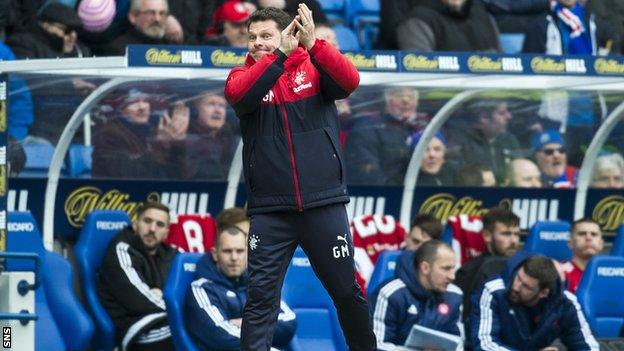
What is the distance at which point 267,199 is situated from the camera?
26.6 feet

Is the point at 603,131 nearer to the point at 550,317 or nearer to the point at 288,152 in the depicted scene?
the point at 550,317

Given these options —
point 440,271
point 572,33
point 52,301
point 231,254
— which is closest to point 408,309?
point 440,271

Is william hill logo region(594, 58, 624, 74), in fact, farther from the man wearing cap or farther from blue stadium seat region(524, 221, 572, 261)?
the man wearing cap

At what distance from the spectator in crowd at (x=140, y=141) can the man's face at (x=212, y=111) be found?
0.12m

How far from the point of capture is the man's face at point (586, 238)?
517 inches

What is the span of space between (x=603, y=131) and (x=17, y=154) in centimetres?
483

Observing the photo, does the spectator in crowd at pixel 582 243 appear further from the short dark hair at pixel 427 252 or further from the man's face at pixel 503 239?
the short dark hair at pixel 427 252

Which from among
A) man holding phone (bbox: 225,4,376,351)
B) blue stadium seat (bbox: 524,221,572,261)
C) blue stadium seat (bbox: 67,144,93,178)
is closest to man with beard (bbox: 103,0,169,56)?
A: blue stadium seat (bbox: 67,144,93,178)

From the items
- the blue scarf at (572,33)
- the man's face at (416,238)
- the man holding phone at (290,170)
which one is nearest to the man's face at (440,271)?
the man's face at (416,238)

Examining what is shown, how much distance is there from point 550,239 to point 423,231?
1141mm

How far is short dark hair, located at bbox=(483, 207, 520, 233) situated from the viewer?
42.3ft

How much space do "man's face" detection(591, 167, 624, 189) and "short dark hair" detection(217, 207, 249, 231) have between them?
4.00m

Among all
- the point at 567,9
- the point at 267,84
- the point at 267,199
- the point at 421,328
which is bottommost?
the point at 421,328

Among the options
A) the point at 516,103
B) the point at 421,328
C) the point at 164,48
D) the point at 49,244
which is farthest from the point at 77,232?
the point at 516,103
